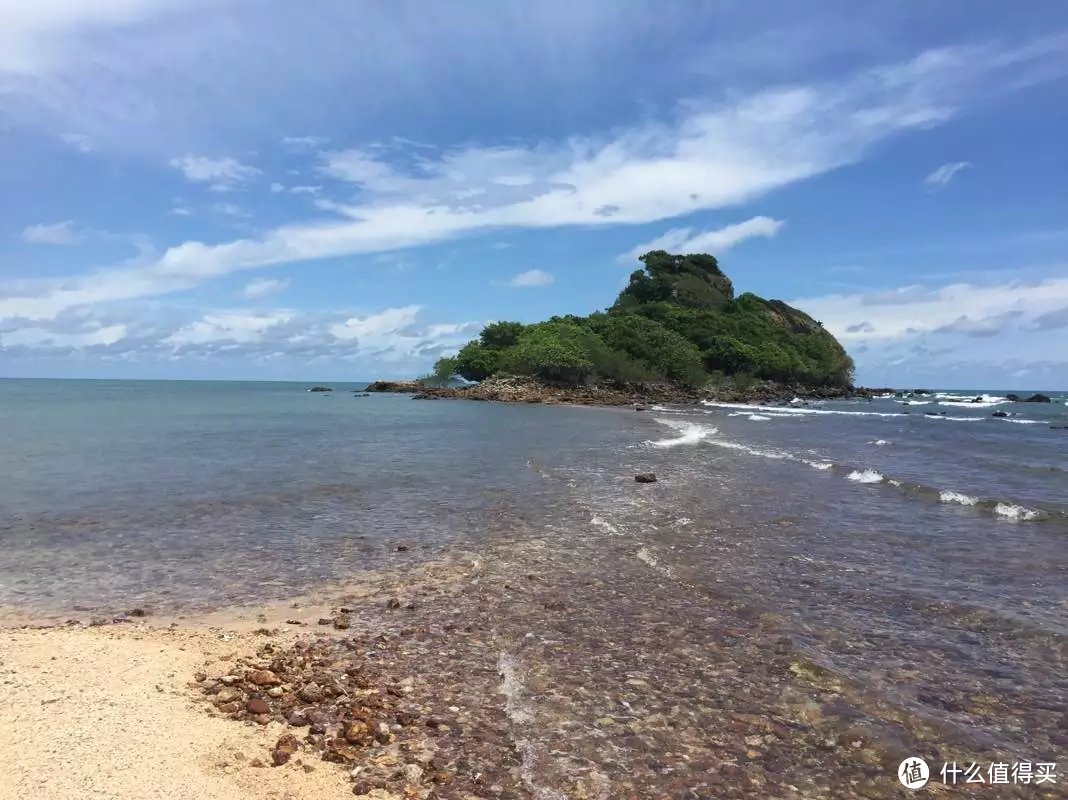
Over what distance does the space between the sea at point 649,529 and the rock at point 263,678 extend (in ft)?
11.5

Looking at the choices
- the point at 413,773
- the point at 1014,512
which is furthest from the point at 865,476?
the point at 413,773

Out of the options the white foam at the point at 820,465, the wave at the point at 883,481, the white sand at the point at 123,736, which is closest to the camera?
the white sand at the point at 123,736

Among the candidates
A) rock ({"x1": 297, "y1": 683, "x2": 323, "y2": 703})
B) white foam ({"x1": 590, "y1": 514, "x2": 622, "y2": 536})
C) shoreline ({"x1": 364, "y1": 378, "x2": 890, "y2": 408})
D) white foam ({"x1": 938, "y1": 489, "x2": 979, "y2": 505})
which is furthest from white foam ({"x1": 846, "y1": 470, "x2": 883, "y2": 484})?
shoreline ({"x1": 364, "y1": 378, "x2": 890, "y2": 408})

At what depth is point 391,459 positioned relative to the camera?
29297 millimetres

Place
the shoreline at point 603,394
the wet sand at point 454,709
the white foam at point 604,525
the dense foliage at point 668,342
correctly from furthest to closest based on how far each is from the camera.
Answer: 1. the dense foliage at point 668,342
2. the shoreline at point 603,394
3. the white foam at point 604,525
4. the wet sand at point 454,709

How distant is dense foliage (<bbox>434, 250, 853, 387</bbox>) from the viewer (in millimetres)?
96250

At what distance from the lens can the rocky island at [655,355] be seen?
9375 cm

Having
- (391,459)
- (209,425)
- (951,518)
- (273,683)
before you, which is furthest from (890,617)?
(209,425)

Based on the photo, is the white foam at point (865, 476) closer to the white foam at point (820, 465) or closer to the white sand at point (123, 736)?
the white foam at point (820, 465)

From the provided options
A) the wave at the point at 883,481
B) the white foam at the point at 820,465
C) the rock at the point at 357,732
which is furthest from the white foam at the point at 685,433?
the rock at the point at 357,732

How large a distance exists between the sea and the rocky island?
54.9 m

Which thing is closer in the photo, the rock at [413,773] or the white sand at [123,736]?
the white sand at [123,736]

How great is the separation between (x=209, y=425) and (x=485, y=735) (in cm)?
4927

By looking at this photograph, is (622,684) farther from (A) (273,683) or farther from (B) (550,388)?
(B) (550,388)
